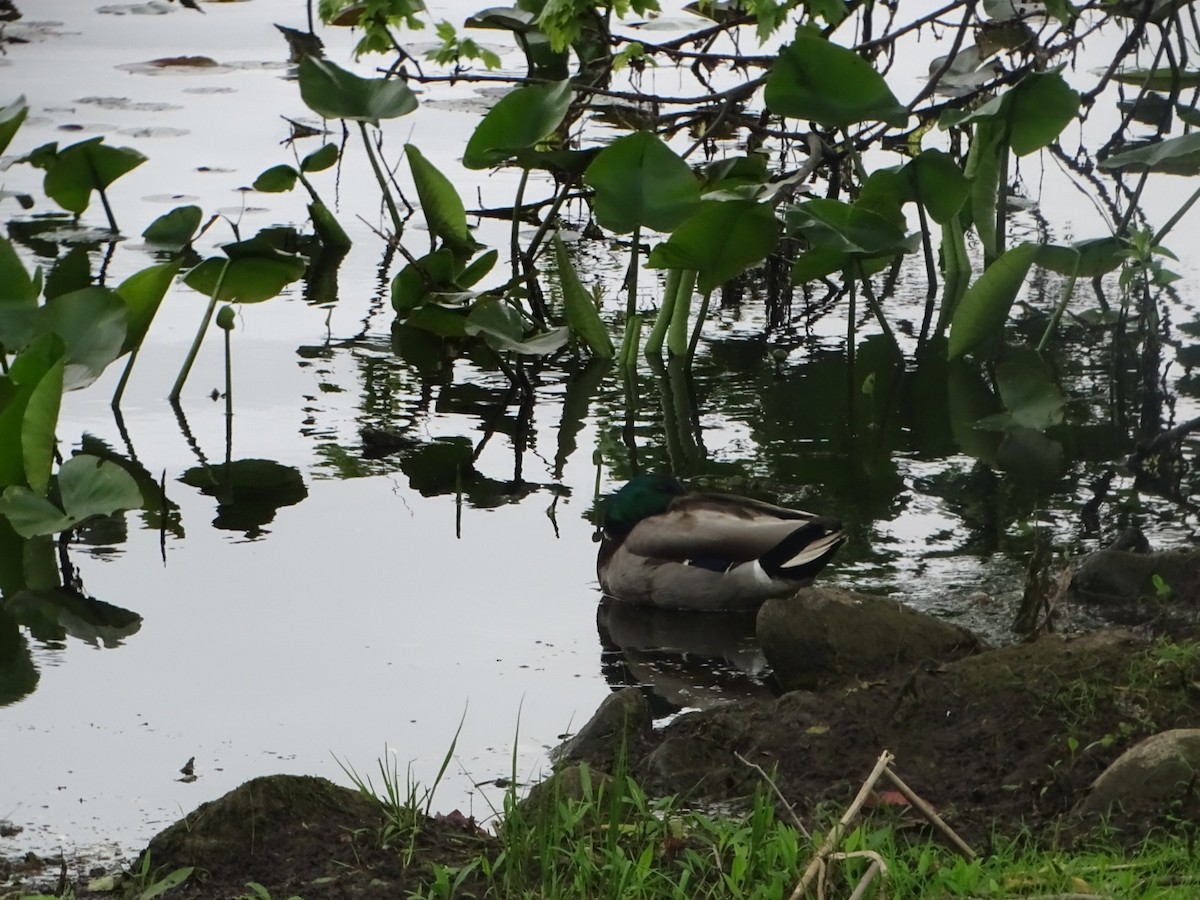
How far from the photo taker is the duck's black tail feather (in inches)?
203

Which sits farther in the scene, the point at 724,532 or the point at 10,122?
the point at 10,122

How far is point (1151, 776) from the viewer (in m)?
3.18

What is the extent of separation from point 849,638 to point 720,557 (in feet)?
2.95

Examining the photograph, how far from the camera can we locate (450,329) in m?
7.58

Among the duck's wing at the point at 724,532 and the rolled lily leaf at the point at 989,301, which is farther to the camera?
the rolled lily leaf at the point at 989,301

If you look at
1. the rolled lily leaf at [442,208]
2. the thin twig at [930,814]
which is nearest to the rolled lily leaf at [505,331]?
the rolled lily leaf at [442,208]

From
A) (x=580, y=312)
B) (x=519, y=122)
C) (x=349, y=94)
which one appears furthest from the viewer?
(x=580, y=312)

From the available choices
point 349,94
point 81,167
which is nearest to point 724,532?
point 349,94

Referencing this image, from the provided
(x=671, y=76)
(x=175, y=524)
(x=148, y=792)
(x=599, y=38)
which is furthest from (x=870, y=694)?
(x=671, y=76)

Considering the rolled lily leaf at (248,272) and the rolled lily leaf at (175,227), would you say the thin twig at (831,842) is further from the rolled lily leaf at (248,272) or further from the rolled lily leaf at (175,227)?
the rolled lily leaf at (175,227)

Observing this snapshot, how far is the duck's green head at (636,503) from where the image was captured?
548 cm

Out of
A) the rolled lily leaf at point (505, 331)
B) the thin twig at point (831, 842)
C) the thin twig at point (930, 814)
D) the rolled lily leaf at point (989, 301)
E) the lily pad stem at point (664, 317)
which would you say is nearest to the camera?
the thin twig at point (831, 842)

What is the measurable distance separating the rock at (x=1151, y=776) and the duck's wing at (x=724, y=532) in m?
1.98

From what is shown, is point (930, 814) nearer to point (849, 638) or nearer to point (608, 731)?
point (608, 731)
